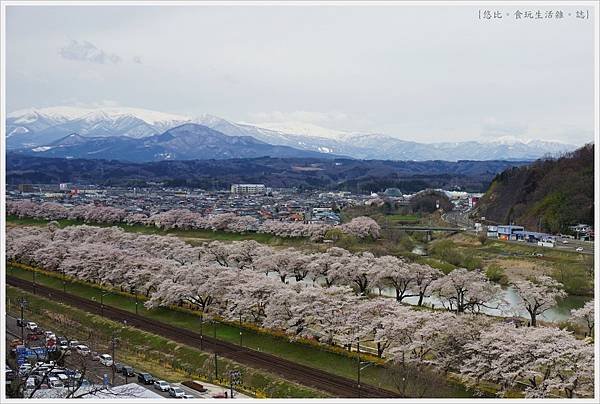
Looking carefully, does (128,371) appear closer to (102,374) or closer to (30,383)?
(102,374)

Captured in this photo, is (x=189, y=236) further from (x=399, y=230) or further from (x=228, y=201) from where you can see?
(x=228, y=201)

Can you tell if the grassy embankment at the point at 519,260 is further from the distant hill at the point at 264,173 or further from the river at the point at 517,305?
the distant hill at the point at 264,173

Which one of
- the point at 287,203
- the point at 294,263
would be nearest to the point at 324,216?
the point at 287,203

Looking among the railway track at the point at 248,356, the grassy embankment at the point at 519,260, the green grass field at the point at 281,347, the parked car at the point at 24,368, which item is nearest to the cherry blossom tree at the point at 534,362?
the green grass field at the point at 281,347

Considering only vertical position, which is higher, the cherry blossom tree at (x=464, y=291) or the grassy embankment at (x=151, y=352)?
the cherry blossom tree at (x=464, y=291)

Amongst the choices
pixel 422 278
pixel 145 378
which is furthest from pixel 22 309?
pixel 422 278

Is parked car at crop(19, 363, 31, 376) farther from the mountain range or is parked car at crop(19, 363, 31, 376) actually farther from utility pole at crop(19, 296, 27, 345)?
the mountain range
